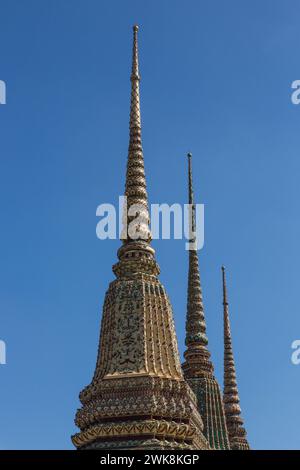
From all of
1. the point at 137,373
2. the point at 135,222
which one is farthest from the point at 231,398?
the point at 137,373

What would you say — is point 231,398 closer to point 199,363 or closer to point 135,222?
point 199,363

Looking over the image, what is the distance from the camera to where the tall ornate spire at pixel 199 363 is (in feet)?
154

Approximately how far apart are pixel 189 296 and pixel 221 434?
9421 mm

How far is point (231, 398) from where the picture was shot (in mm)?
59844

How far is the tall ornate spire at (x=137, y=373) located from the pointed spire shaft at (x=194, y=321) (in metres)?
9.63

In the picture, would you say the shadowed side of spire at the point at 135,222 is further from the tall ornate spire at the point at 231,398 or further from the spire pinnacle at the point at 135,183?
the tall ornate spire at the point at 231,398

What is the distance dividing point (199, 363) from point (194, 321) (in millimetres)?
2766

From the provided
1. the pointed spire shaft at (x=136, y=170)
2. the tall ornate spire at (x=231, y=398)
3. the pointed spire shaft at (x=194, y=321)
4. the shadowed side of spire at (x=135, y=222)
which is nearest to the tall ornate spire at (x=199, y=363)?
the pointed spire shaft at (x=194, y=321)

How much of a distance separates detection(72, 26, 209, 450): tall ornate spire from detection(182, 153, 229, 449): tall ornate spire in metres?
5.96

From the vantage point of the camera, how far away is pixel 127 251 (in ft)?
135

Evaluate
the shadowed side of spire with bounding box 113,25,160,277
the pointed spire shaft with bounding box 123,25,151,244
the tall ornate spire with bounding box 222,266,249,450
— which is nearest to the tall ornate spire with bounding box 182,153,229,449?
the tall ornate spire with bounding box 222,266,249,450

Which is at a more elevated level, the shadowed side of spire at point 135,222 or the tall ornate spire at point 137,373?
the shadowed side of spire at point 135,222
